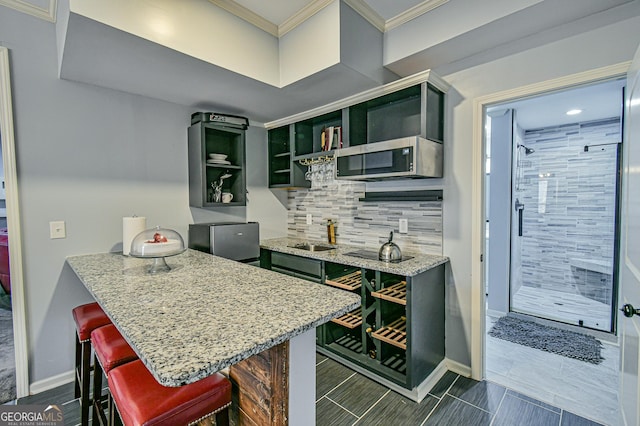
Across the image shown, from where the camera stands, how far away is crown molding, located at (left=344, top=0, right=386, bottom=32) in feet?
6.35

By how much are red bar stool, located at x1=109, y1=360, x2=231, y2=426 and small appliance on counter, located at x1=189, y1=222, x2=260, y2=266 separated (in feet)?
4.95

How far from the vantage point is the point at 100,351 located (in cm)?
135

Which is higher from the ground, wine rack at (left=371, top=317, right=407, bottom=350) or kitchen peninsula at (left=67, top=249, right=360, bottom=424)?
kitchen peninsula at (left=67, top=249, right=360, bottom=424)

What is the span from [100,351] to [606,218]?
4.75 metres

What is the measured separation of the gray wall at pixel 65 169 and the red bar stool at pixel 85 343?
426 mm

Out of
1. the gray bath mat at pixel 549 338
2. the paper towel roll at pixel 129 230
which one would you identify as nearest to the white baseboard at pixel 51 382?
the paper towel roll at pixel 129 230

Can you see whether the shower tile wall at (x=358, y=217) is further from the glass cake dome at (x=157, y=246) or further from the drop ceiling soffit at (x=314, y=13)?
the glass cake dome at (x=157, y=246)

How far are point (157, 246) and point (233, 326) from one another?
0.95 metres

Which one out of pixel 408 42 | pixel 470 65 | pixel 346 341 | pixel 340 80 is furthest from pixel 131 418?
pixel 470 65

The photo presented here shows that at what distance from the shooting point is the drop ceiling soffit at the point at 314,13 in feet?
6.33

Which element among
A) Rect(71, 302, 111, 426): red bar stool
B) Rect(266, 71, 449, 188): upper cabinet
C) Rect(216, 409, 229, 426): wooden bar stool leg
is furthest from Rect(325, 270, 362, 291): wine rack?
Rect(71, 302, 111, 426): red bar stool

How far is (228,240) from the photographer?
8.73 ft

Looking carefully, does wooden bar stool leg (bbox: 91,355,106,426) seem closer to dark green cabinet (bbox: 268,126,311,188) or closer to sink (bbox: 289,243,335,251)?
sink (bbox: 289,243,335,251)

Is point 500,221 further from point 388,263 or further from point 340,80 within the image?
point 340,80
